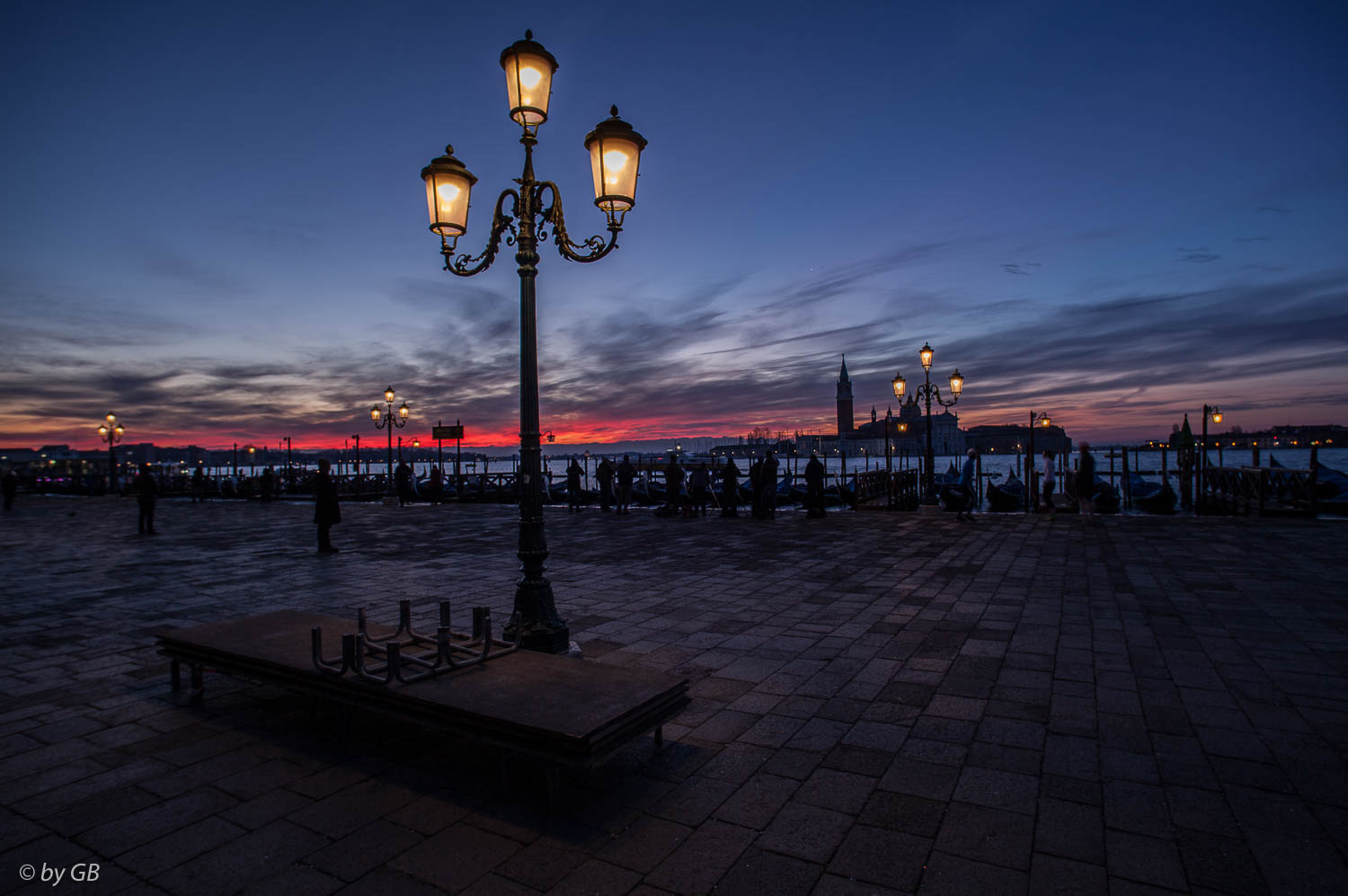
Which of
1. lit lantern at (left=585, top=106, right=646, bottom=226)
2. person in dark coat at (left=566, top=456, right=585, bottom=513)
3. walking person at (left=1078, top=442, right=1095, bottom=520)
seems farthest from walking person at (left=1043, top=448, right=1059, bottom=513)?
lit lantern at (left=585, top=106, right=646, bottom=226)

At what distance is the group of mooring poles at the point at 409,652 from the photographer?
3.50 m

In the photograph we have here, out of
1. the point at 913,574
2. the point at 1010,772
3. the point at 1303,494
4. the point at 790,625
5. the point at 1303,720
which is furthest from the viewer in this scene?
the point at 1303,494

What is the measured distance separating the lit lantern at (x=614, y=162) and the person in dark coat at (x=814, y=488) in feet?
38.9

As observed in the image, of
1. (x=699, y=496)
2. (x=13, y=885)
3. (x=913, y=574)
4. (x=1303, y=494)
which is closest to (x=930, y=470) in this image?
(x=699, y=496)

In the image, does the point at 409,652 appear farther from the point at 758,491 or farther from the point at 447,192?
the point at 758,491

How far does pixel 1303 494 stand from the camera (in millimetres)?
15617

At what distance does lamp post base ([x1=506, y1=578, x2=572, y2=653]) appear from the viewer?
476 centimetres

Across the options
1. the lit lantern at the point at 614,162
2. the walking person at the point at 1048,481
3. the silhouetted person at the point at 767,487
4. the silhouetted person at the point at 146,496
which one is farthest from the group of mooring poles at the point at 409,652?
the walking person at the point at 1048,481

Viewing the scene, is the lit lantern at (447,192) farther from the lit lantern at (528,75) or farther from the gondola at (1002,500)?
the gondola at (1002,500)

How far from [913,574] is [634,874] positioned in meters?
7.18

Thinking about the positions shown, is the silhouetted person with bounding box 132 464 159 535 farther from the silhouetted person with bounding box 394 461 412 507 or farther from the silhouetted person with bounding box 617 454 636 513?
the silhouetted person with bounding box 617 454 636 513

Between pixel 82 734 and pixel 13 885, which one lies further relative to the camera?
pixel 82 734

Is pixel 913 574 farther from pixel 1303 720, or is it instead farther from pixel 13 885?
pixel 13 885

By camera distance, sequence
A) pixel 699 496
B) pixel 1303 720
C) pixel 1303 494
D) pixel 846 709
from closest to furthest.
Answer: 1. pixel 1303 720
2. pixel 846 709
3. pixel 1303 494
4. pixel 699 496
